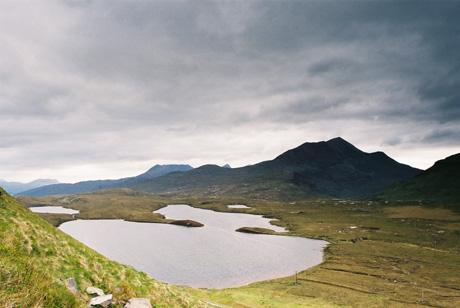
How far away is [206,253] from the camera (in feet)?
309

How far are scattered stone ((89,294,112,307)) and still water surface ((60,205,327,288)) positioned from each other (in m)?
53.3

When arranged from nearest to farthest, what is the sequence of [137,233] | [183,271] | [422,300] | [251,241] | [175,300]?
[175,300]
[422,300]
[183,271]
[251,241]
[137,233]

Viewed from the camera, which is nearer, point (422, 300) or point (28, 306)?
point (28, 306)

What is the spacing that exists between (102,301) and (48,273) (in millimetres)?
3776

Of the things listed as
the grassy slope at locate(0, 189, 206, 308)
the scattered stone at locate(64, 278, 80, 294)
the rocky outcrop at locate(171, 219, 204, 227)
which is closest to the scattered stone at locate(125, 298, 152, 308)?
the grassy slope at locate(0, 189, 206, 308)

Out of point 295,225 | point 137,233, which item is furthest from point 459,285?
point 137,233

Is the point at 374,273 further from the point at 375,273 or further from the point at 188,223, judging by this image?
the point at 188,223

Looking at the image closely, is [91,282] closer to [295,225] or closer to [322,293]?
[322,293]

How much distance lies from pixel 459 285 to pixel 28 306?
287ft

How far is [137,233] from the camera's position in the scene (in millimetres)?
132000

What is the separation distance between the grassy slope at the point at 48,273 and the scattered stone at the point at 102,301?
1.86 ft

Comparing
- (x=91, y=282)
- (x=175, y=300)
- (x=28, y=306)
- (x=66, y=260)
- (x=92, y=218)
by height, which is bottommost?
(x=92, y=218)

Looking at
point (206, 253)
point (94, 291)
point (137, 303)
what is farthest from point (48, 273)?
point (206, 253)

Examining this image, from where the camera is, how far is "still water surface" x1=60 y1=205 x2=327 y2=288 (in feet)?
232
